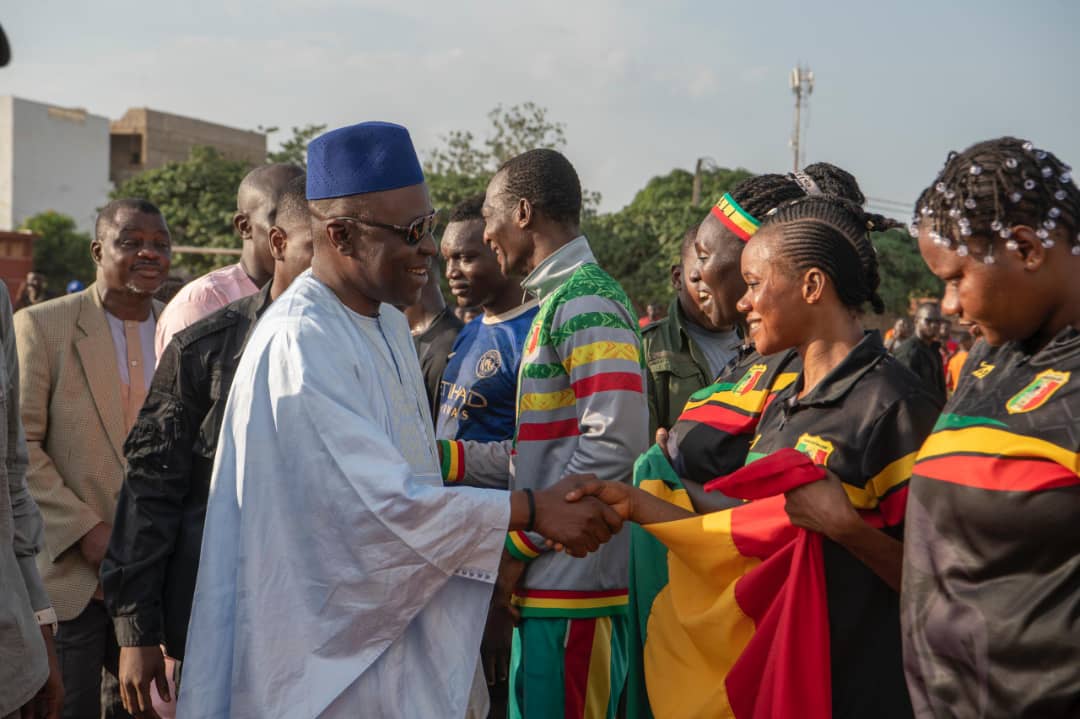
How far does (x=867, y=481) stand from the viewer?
9.31 ft

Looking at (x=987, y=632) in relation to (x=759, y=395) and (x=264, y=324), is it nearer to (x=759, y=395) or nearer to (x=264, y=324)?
(x=759, y=395)

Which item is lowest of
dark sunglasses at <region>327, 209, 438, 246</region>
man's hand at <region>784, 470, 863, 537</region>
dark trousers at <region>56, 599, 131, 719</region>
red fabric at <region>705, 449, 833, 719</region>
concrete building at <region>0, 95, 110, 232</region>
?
dark trousers at <region>56, 599, 131, 719</region>

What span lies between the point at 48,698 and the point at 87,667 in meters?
1.48

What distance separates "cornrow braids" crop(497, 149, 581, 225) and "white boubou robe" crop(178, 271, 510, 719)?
1.53 meters

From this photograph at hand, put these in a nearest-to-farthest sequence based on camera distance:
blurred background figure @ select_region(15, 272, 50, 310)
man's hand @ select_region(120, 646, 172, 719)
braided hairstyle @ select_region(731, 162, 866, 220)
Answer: man's hand @ select_region(120, 646, 172, 719) → braided hairstyle @ select_region(731, 162, 866, 220) → blurred background figure @ select_region(15, 272, 50, 310)

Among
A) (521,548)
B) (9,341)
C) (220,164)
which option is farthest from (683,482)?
(220,164)

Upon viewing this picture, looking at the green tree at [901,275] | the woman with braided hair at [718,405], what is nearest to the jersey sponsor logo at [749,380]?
the woman with braided hair at [718,405]

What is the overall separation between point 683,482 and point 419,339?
3.25 metres

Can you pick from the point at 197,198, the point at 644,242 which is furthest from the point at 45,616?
the point at 197,198

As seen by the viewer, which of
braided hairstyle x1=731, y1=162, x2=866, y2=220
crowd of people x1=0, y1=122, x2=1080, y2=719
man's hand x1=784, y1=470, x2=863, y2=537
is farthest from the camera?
braided hairstyle x1=731, y1=162, x2=866, y2=220

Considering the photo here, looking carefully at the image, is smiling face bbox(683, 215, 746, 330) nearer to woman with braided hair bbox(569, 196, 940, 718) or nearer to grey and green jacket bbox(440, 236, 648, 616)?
grey and green jacket bbox(440, 236, 648, 616)

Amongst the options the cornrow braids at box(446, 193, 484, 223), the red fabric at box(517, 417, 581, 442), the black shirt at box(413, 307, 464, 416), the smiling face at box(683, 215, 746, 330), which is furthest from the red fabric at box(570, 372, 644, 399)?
the cornrow braids at box(446, 193, 484, 223)

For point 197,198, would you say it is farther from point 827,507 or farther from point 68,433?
point 827,507

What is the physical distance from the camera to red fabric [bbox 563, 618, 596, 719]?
3969 millimetres
